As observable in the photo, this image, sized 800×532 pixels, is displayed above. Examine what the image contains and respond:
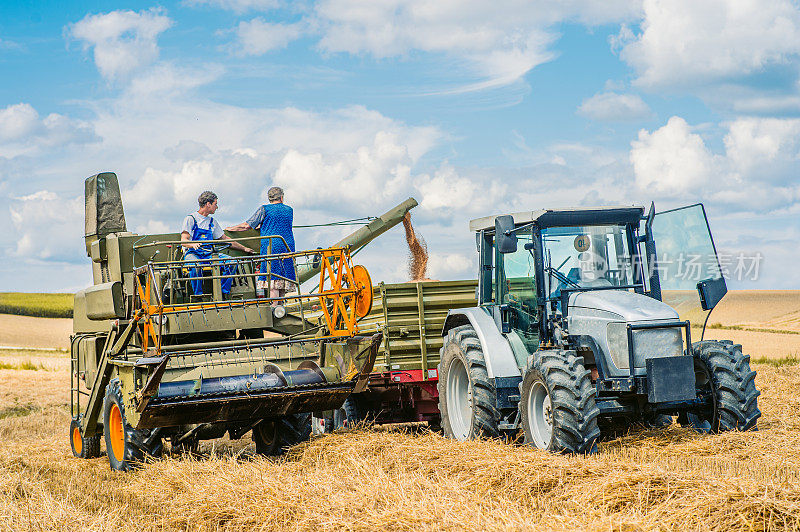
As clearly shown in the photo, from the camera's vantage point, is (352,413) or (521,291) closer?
(521,291)

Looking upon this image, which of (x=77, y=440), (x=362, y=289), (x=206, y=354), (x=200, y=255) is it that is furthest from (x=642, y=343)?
(x=77, y=440)

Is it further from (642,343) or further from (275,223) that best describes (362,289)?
(642,343)

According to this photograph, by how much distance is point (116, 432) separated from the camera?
28.2 ft

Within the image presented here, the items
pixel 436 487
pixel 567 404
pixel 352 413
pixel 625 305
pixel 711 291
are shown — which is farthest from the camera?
pixel 352 413

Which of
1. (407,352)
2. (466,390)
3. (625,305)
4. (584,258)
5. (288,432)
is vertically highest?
(584,258)

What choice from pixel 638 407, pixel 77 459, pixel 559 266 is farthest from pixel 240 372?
pixel 638 407

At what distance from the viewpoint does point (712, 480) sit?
17.7ft

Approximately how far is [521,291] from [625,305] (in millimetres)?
1145

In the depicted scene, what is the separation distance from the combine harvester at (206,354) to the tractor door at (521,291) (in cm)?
136

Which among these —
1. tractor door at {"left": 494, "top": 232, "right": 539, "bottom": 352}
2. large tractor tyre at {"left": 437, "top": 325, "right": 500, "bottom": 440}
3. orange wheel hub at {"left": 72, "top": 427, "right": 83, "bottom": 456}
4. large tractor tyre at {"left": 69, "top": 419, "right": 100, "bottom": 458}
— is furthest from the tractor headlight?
orange wheel hub at {"left": 72, "top": 427, "right": 83, "bottom": 456}

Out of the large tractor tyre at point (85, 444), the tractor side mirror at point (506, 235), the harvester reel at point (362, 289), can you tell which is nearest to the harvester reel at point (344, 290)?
the harvester reel at point (362, 289)

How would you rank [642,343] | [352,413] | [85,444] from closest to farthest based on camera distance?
[642,343], [85,444], [352,413]

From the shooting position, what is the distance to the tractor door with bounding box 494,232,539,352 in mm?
8141

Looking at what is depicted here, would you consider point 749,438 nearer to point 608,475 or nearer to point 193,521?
point 608,475
